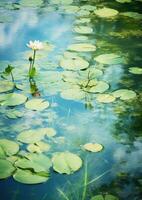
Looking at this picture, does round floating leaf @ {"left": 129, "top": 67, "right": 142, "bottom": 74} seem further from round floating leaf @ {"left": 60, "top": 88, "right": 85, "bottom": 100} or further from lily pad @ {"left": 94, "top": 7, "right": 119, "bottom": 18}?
lily pad @ {"left": 94, "top": 7, "right": 119, "bottom": 18}

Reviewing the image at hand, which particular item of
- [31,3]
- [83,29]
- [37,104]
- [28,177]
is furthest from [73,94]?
[31,3]

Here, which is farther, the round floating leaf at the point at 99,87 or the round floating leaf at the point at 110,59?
the round floating leaf at the point at 110,59

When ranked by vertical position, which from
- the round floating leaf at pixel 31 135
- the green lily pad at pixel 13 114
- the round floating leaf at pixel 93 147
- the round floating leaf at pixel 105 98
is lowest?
the round floating leaf at pixel 93 147

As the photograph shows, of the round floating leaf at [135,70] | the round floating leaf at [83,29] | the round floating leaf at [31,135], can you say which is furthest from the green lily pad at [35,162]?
the round floating leaf at [83,29]

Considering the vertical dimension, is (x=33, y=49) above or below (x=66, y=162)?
above

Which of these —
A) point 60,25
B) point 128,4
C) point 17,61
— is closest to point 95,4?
point 128,4

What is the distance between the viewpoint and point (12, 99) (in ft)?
6.97

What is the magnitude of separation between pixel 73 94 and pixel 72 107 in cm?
12

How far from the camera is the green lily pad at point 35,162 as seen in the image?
1604mm

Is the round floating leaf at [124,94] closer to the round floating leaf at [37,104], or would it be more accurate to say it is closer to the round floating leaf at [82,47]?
the round floating leaf at [37,104]

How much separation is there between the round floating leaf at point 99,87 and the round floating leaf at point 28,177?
2.67 feet

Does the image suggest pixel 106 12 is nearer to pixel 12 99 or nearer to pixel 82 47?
pixel 82 47

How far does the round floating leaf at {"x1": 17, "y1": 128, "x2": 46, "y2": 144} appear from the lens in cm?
179

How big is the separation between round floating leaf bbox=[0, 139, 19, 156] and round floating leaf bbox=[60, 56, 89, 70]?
0.87m
